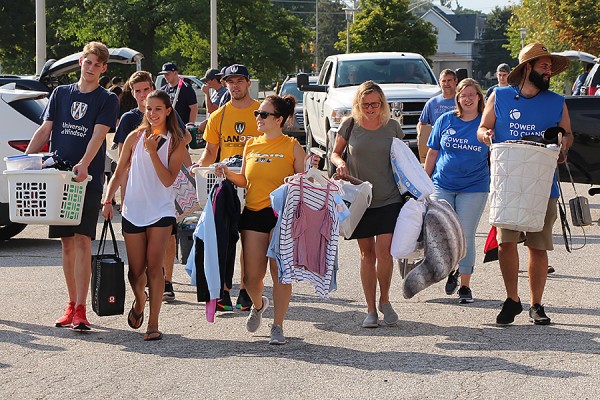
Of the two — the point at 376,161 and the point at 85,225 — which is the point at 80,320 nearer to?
the point at 85,225

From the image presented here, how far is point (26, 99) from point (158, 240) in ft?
18.9

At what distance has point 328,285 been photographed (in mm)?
8141

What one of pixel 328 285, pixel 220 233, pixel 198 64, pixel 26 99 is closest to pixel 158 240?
pixel 220 233

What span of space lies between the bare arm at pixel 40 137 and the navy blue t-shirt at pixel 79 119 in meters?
0.05

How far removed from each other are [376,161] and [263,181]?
985 millimetres

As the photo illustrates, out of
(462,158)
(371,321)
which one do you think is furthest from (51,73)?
(371,321)

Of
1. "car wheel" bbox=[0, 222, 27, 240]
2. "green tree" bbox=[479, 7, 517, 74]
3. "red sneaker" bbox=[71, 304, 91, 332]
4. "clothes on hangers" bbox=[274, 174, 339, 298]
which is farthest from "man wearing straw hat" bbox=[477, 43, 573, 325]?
"green tree" bbox=[479, 7, 517, 74]

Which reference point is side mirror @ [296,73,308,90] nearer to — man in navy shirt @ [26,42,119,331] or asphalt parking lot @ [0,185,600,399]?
asphalt parking lot @ [0,185,600,399]

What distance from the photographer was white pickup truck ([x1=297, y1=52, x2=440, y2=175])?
19.4 m

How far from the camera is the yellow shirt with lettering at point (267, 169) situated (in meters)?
8.20

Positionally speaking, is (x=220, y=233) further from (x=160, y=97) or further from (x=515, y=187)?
(x=515, y=187)

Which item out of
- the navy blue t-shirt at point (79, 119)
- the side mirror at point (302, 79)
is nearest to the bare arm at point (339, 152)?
the navy blue t-shirt at point (79, 119)

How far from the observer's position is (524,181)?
8.32 m

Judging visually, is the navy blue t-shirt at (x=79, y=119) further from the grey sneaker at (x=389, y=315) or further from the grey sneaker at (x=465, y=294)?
the grey sneaker at (x=465, y=294)
